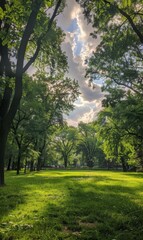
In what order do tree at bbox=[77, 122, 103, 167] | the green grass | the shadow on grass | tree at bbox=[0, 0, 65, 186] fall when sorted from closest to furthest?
the green grass < the shadow on grass < tree at bbox=[0, 0, 65, 186] < tree at bbox=[77, 122, 103, 167]

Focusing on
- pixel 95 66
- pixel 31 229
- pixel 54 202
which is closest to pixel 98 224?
pixel 31 229

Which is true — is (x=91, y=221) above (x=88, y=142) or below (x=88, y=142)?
below

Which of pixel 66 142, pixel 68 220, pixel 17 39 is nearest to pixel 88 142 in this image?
pixel 66 142

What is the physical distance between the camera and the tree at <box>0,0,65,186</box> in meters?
8.27

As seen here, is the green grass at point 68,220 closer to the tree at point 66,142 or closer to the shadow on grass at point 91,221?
the shadow on grass at point 91,221

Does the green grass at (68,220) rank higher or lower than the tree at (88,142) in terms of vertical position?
lower

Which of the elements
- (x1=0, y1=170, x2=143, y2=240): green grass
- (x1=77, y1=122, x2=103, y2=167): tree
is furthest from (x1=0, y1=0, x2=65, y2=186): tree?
(x1=77, y1=122, x2=103, y2=167): tree

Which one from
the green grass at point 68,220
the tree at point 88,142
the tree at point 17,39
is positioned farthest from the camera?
the tree at point 88,142

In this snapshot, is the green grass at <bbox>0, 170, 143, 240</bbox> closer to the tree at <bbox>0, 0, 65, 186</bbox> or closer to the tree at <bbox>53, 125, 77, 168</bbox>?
the tree at <bbox>0, 0, 65, 186</bbox>

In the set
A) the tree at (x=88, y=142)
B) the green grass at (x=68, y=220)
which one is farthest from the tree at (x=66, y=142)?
the green grass at (x=68, y=220)

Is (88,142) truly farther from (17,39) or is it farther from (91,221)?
(91,221)

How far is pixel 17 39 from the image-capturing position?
10086 mm

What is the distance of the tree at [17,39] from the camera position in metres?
8.27

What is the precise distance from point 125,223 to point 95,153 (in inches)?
4021
